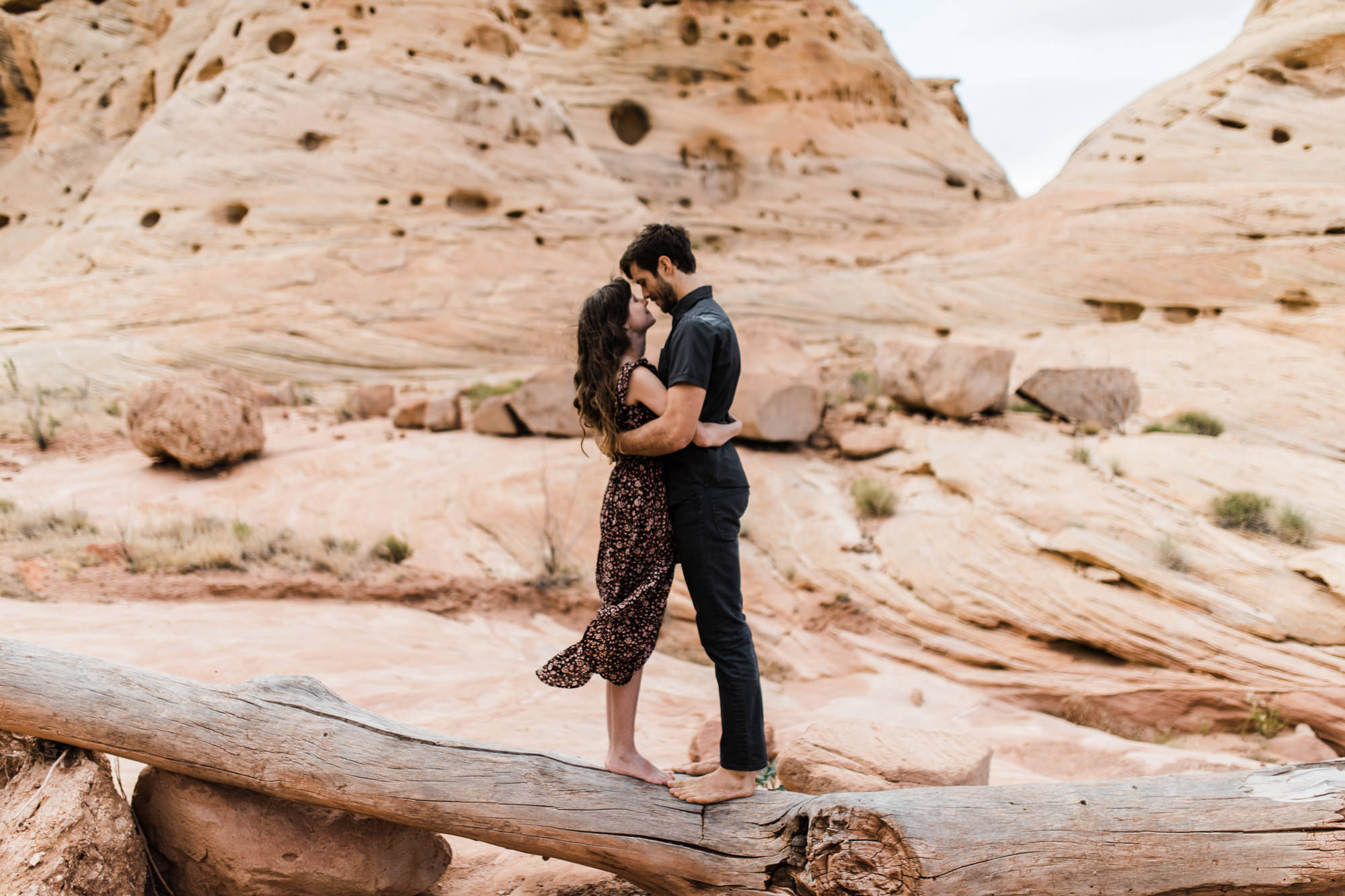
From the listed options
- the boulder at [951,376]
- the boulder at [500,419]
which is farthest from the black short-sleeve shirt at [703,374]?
the boulder at [500,419]

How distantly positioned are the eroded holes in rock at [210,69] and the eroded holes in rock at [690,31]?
36.8 feet

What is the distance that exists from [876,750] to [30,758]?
11.8ft

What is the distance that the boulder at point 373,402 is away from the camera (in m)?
11.3

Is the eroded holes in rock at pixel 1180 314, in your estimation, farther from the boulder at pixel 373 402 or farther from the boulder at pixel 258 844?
the boulder at pixel 258 844

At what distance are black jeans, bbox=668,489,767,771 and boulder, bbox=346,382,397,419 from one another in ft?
30.9

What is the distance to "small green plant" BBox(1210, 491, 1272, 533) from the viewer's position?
260 inches

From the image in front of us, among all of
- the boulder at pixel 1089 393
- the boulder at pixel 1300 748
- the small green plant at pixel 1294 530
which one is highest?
the boulder at pixel 1089 393

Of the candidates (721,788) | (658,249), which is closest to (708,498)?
(658,249)

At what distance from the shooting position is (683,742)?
16.6 feet

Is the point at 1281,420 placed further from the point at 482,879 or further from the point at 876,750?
the point at 482,879

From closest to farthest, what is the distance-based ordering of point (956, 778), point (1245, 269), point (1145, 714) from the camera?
point (956, 778)
point (1145, 714)
point (1245, 269)

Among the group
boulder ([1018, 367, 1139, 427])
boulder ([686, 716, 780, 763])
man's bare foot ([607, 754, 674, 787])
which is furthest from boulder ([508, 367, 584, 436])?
man's bare foot ([607, 754, 674, 787])

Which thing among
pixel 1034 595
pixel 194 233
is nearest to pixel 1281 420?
pixel 1034 595

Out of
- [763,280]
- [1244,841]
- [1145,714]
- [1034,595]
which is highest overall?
[763,280]
